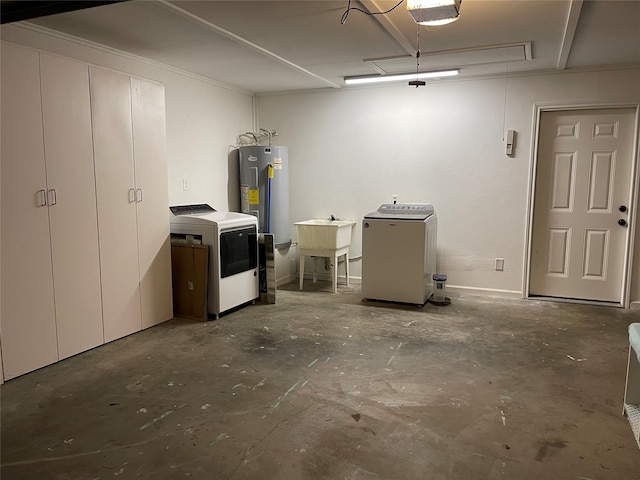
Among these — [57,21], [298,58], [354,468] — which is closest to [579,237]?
[298,58]

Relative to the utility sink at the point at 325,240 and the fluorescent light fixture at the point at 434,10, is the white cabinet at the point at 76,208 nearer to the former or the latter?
the utility sink at the point at 325,240

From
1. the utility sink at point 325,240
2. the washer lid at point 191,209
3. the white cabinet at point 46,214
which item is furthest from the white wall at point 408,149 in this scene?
the white cabinet at point 46,214

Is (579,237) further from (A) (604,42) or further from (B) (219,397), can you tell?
(B) (219,397)

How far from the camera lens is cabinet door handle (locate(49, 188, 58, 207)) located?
318cm

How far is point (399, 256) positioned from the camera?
4773 millimetres

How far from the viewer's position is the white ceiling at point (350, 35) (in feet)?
9.80

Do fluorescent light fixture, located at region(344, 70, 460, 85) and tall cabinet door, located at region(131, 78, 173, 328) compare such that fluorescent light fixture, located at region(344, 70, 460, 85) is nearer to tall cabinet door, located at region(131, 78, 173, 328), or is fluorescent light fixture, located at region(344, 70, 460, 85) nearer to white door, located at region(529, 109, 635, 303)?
white door, located at region(529, 109, 635, 303)

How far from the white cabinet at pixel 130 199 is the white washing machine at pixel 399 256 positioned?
2.03 m

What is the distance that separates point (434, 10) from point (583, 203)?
10.4ft

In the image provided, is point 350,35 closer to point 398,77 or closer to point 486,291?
point 398,77

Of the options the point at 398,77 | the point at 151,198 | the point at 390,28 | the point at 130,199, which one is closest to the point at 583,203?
the point at 398,77

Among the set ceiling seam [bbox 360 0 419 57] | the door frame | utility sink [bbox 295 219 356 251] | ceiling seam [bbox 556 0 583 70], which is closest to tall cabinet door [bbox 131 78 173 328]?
utility sink [bbox 295 219 356 251]

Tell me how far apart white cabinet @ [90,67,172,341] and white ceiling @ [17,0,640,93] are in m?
0.44

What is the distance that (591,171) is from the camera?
15.8 feet
